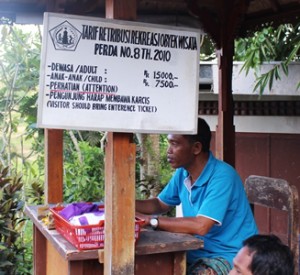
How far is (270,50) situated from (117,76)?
3.79m

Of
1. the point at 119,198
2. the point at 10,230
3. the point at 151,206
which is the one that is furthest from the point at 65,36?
the point at 10,230

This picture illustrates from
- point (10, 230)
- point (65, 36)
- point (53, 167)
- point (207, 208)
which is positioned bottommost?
point (10, 230)

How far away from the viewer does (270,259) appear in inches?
79.4

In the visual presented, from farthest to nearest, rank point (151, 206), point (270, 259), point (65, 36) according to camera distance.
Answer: point (151, 206) < point (65, 36) < point (270, 259)

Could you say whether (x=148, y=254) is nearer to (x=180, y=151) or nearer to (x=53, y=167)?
(x=180, y=151)

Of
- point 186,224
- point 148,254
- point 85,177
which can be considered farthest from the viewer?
point 85,177

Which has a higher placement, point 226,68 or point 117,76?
point 226,68

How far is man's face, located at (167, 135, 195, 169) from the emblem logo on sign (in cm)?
99

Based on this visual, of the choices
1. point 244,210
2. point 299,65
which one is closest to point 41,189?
point 299,65

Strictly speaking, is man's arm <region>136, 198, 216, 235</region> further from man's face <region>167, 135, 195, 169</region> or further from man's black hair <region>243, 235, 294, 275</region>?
man's black hair <region>243, 235, 294, 275</region>

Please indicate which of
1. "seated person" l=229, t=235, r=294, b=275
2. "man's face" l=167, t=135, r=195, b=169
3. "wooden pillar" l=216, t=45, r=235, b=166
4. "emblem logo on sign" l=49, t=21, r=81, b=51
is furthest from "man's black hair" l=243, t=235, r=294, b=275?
"wooden pillar" l=216, t=45, r=235, b=166

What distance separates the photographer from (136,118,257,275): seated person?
2756 millimetres

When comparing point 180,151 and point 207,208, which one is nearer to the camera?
point 207,208

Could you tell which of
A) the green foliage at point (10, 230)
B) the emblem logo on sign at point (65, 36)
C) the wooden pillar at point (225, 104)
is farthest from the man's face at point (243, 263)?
the green foliage at point (10, 230)
